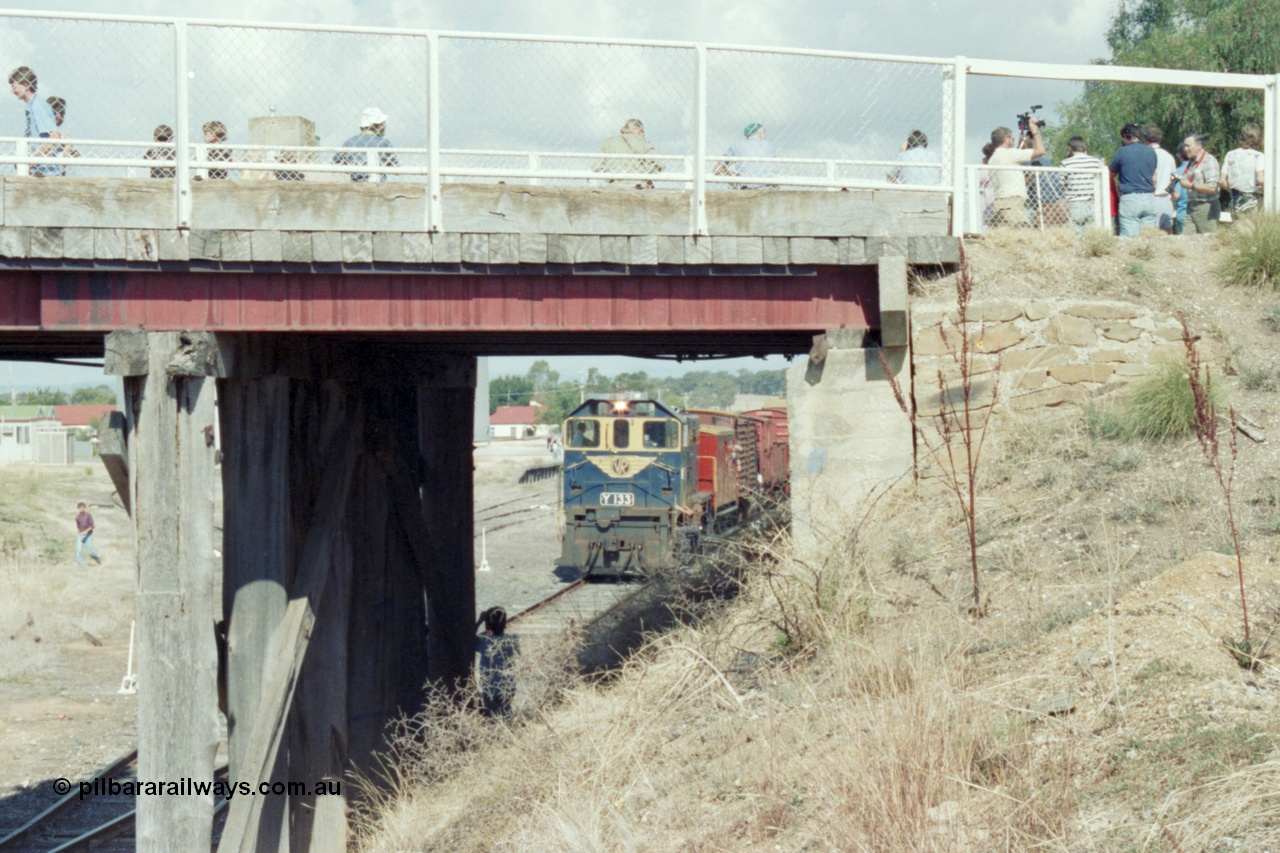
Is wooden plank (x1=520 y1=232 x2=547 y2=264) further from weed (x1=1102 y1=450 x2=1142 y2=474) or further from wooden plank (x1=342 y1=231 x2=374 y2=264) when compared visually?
weed (x1=1102 y1=450 x2=1142 y2=474)

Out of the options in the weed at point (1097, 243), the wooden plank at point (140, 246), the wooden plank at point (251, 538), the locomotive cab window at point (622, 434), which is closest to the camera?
the wooden plank at point (140, 246)

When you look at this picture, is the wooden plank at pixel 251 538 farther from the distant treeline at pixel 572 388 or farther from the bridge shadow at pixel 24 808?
the distant treeline at pixel 572 388

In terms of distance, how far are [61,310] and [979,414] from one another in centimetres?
689

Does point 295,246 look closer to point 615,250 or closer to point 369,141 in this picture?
point 369,141

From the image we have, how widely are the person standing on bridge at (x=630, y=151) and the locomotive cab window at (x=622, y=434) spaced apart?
14.5 m

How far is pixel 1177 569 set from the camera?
6.49m

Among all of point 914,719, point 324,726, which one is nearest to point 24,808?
point 324,726

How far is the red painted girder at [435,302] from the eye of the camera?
8.24 m

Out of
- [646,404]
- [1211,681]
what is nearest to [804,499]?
[1211,681]

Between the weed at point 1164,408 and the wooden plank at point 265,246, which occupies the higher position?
the wooden plank at point 265,246

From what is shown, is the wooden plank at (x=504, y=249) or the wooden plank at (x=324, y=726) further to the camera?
the wooden plank at (x=324, y=726)

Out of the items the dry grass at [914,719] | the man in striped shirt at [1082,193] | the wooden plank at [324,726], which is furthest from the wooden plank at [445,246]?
the man in striped shirt at [1082,193]

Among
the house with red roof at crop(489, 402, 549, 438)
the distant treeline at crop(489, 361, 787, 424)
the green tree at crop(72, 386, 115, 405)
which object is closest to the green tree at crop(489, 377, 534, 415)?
the distant treeline at crop(489, 361, 787, 424)

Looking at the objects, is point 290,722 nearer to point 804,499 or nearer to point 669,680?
point 669,680
